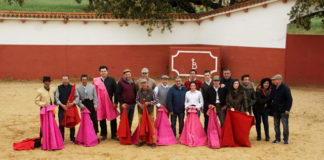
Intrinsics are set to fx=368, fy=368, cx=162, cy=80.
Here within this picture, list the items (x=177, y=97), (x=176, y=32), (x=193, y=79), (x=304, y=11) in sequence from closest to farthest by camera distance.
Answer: (x=177, y=97), (x=193, y=79), (x=304, y=11), (x=176, y=32)

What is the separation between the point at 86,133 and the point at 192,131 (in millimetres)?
2341

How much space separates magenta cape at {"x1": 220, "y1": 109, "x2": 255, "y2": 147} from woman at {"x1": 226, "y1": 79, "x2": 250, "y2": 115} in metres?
0.11

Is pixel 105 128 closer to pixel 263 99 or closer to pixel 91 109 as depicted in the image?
pixel 91 109

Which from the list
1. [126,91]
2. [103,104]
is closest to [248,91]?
[126,91]

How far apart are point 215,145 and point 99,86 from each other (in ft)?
9.53

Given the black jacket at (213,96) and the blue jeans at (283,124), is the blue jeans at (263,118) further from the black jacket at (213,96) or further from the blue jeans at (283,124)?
the black jacket at (213,96)

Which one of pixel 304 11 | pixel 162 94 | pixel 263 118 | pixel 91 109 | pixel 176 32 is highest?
pixel 304 11

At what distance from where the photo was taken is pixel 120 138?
27.0 ft

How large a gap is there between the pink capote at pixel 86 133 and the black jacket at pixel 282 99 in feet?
13.3

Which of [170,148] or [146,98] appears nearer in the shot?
[170,148]

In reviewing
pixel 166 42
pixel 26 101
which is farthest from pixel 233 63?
pixel 26 101

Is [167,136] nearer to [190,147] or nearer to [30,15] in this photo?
[190,147]

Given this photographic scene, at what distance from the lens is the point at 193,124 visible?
27.2 feet

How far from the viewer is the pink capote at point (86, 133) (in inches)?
316
